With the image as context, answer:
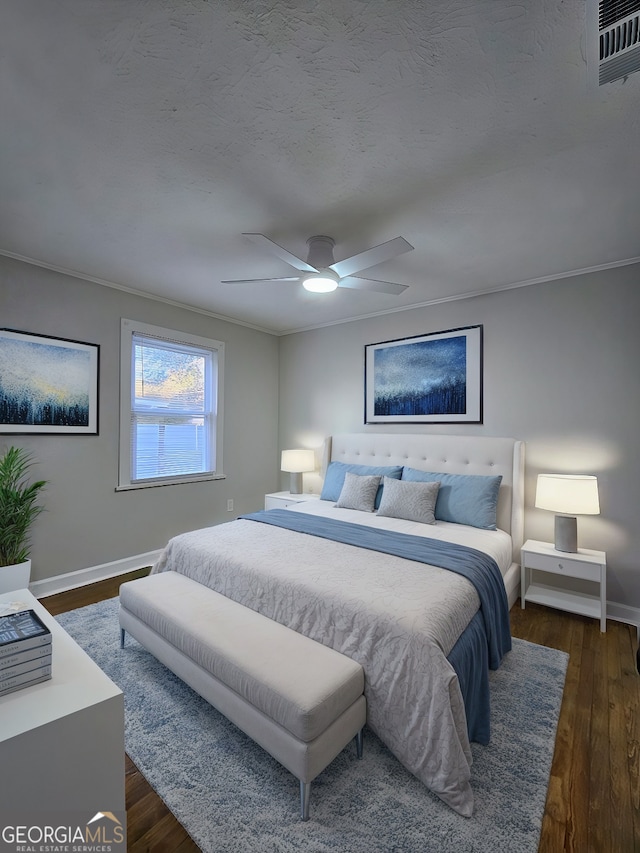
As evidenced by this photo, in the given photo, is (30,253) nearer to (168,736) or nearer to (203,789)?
(168,736)

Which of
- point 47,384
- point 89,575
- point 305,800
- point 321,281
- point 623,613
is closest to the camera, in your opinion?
point 305,800

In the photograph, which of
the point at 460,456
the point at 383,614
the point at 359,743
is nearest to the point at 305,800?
the point at 359,743

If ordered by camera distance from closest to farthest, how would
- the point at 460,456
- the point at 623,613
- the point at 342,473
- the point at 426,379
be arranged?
1. the point at 623,613
2. the point at 460,456
3. the point at 426,379
4. the point at 342,473

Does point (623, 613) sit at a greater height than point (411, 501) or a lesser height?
lesser

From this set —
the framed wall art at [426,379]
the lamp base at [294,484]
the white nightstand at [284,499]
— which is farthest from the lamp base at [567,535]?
the lamp base at [294,484]

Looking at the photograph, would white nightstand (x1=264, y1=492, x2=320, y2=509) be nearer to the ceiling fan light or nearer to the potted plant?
the potted plant

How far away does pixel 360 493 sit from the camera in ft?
11.6

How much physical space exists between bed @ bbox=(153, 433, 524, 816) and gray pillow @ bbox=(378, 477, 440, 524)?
0.04 feet

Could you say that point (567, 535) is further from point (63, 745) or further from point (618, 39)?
point (63, 745)

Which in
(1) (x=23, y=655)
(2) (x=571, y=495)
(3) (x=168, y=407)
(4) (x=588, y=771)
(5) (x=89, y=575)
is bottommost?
(4) (x=588, y=771)

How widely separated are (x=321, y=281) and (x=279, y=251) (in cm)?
41

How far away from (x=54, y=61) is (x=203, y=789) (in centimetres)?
278

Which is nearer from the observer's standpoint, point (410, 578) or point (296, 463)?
point (410, 578)

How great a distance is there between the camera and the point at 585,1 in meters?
1.15
